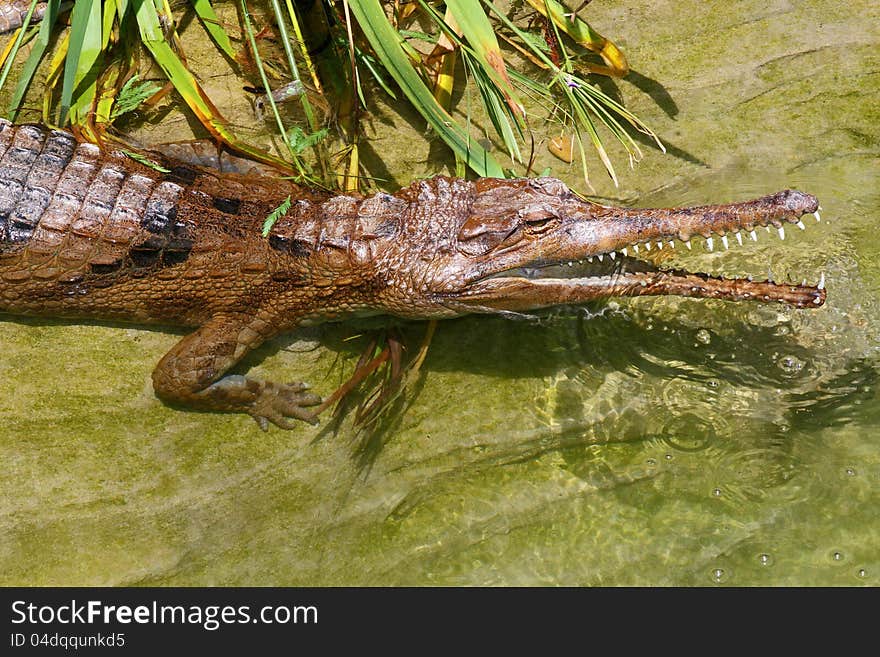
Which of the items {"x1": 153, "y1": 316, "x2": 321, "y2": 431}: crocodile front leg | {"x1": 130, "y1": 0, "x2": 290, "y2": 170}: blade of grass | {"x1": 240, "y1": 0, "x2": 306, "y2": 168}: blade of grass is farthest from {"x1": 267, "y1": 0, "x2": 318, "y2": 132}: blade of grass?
{"x1": 153, "y1": 316, "x2": 321, "y2": 431}: crocodile front leg

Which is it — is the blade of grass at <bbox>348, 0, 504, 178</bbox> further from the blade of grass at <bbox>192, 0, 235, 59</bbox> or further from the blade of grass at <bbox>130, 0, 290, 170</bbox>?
the blade of grass at <bbox>192, 0, 235, 59</bbox>

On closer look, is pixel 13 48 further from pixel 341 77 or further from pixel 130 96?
pixel 341 77

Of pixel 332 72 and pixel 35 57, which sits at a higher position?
pixel 35 57

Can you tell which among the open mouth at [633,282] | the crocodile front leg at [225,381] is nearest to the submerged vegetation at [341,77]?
the crocodile front leg at [225,381]

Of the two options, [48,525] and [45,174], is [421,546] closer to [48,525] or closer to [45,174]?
[48,525]

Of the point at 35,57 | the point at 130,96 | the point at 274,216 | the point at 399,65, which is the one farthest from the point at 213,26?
the point at 274,216

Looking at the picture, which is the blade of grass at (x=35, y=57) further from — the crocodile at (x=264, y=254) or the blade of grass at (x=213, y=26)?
the blade of grass at (x=213, y=26)
